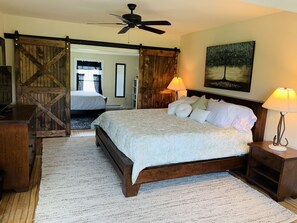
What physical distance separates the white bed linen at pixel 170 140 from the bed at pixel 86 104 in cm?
367

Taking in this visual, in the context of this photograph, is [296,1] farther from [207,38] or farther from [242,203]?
[207,38]

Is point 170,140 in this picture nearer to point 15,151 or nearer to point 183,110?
point 183,110

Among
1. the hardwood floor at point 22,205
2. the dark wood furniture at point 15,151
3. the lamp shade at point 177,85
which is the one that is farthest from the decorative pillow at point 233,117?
the dark wood furniture at point 15,151

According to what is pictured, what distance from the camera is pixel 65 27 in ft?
16.5

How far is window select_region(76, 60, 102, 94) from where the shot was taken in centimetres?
934

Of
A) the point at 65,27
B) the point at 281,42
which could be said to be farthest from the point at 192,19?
the point at 65,27

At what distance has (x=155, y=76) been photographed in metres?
5.94

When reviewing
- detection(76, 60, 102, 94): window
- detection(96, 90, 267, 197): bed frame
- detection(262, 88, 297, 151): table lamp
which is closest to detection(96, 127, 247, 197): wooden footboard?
detection(96, 90, 267, 197): bed frame

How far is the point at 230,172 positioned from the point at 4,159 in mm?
3175

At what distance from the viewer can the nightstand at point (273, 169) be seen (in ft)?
9.27

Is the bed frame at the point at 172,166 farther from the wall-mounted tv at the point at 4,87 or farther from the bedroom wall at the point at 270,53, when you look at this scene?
the wall-mounted tv at the point at 4,87

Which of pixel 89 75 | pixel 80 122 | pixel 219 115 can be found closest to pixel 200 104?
pixel 219 115

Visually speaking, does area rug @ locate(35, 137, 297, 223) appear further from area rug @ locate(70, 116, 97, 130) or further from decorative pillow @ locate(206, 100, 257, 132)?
area rug @ locate(70, 116, 97, 130)

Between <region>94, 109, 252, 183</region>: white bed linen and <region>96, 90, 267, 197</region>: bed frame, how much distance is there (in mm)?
69
